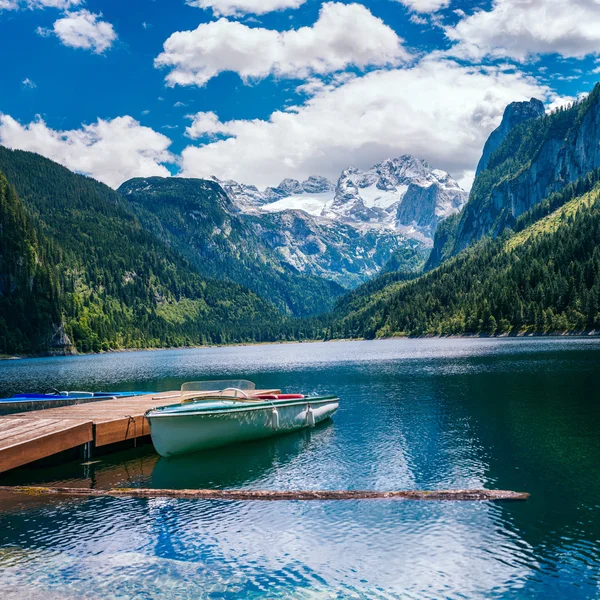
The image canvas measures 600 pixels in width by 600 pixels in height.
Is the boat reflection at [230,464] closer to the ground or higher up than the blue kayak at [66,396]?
closer to the ground

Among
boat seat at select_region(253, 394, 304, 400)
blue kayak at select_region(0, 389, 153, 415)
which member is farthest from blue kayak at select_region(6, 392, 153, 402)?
boat seat at select_region(253, 394, 304, 400)

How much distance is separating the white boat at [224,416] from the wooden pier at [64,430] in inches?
135

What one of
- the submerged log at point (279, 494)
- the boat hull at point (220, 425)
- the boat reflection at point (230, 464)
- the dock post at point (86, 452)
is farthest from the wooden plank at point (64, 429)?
the boat reflection at point (230, 464)

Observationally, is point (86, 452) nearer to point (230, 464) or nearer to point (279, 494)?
point (230, 464)

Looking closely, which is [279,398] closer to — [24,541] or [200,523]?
[200,523]

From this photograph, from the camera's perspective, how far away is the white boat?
3950cm

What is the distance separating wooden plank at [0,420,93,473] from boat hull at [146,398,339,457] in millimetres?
4554

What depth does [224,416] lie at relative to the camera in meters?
41.7

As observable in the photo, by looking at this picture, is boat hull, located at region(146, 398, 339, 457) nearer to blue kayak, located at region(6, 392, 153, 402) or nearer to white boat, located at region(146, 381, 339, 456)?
white boat, located at region(146, 381, 339, 456)

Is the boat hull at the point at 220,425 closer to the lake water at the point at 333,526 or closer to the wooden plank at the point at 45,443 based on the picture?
the lake water at the point at 333,526

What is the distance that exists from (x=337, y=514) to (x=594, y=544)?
10.8m

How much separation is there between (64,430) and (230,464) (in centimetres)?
1107

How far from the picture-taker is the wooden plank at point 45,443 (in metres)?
31.9

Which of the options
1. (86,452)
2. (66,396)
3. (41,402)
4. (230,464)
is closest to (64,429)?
(86,452)
